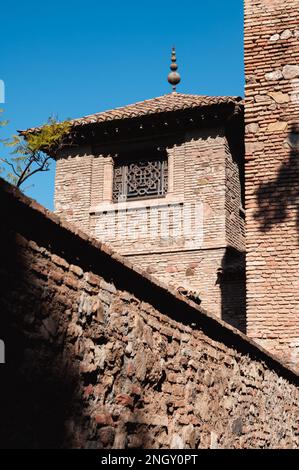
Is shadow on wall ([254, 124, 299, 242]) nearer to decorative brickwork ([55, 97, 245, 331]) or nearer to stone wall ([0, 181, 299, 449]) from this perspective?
stone wall ([0, 181, 299, 449])

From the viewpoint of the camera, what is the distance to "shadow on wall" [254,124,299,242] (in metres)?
8.17

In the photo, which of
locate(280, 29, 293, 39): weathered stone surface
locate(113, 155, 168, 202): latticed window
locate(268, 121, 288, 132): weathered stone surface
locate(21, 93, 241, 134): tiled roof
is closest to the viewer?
locate(268, 121, 288, 132): weathered stone surface

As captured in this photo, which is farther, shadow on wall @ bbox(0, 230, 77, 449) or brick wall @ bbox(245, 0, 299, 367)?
brick wall @ bbox(245, 0, 299, 367)

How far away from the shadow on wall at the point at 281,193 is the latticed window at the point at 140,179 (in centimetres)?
507

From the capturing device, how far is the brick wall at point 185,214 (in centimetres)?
1246

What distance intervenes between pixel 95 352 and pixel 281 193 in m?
5.50

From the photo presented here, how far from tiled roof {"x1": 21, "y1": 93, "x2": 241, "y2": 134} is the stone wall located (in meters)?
8.46

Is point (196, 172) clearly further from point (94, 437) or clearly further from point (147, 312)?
point (94, 437)

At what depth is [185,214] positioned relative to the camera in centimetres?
1289

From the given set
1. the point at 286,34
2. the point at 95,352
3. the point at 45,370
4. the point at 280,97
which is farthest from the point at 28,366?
the point at 286,34

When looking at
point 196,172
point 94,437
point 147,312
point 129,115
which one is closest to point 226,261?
point 196,172

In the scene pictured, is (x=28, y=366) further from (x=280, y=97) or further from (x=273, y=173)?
(x=280, y=97)

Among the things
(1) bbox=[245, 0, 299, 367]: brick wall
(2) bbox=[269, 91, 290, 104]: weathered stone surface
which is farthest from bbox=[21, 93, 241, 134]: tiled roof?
(2) bbox=[269, 91, 290, 104]: weathered stone surface

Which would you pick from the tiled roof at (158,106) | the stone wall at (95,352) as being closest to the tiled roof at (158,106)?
the tiled roof at (158,106)
